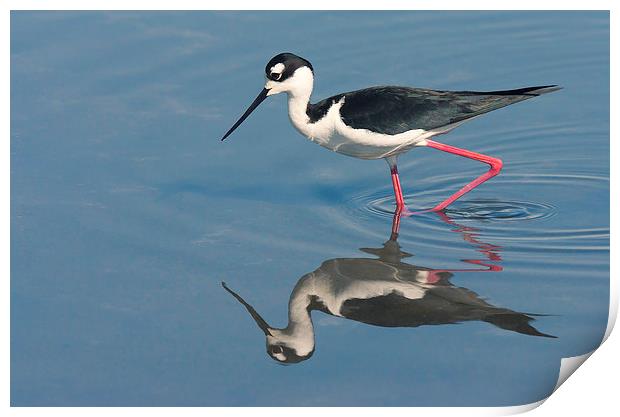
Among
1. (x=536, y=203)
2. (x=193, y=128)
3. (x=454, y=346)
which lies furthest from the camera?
(x=193, y=128)

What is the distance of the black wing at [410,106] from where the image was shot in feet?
28.2

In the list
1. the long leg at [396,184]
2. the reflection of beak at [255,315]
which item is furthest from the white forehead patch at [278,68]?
the reflection of beak at [255,315]

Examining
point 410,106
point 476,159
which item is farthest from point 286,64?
point 476,159

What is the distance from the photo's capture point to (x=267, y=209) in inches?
344

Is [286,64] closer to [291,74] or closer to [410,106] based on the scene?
→ [291,74]

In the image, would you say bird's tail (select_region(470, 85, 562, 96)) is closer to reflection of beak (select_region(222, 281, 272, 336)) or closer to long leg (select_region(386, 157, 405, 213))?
long leg (select_region(386, 157, 405, 213))

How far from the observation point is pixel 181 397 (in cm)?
641

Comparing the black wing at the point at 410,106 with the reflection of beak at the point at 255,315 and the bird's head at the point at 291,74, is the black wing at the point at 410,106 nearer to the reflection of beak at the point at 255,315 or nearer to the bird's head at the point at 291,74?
the bird's head at the point at 291,74

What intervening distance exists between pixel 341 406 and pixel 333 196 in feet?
9.56

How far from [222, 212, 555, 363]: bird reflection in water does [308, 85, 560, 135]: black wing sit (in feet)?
3.14

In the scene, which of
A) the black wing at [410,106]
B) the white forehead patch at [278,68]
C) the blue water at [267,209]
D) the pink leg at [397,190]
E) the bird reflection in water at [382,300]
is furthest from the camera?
the pink leg at [397,190]

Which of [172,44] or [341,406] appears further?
[172,44]
